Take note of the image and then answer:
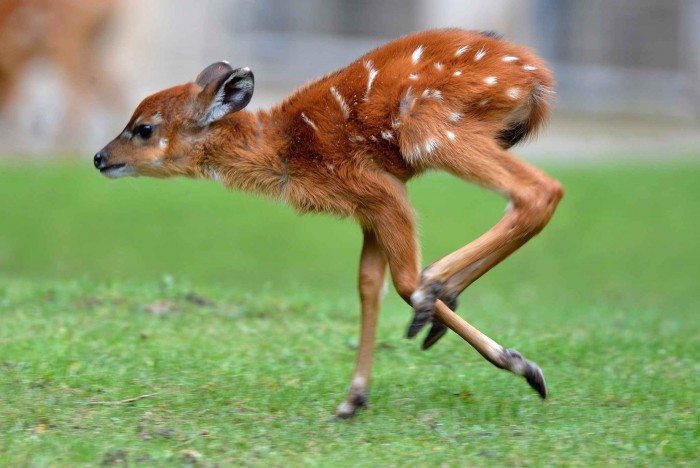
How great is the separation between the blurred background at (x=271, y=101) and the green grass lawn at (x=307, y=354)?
0.08m

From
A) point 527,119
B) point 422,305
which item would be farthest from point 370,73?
point 422,305

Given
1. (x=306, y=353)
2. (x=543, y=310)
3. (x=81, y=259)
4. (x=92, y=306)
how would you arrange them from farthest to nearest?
(x=81, y=259)
(x=543, y=310)
(x=92, y=306)
(x=306, y=353)

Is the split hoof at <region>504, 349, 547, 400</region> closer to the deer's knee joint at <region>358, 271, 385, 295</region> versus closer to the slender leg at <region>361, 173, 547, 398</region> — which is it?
the slender leg at <region>361, 173, 547, 398</region>

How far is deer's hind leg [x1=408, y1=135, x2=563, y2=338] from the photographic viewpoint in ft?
19.2

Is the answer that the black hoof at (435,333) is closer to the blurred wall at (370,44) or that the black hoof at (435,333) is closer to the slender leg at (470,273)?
the slender leg at (470,273)

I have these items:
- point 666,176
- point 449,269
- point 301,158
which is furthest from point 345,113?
point 666,176

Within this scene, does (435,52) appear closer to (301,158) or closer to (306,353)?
(301,158)

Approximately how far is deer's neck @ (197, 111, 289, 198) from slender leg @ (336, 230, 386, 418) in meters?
0.58

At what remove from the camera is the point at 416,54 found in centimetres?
622

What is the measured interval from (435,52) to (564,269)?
7.25 metres

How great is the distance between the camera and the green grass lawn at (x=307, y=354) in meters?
5.32

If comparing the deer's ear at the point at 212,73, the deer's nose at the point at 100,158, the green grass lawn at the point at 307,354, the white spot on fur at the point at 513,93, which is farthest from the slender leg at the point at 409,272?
the deer's nose at the point at 100,158

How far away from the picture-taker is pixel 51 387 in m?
6.14

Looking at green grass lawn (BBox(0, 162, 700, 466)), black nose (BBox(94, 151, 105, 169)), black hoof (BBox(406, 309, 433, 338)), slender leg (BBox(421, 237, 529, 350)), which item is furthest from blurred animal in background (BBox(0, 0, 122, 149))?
black hoof (BBox(406, 309, 433, 338))
